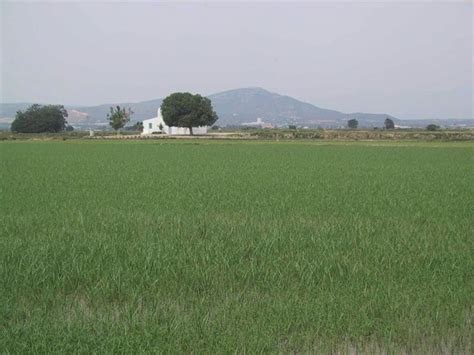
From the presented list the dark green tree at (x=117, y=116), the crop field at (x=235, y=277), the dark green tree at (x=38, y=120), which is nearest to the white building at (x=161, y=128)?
the dark green tree at (x=117, y=116)

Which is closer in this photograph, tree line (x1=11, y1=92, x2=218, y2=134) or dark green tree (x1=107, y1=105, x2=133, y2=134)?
A: tree line (x1=11, y1=92, x2=218, y2=134)

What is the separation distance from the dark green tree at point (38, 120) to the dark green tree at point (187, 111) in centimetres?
2269

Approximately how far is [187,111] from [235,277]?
8280cm

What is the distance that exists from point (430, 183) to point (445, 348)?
13.9m

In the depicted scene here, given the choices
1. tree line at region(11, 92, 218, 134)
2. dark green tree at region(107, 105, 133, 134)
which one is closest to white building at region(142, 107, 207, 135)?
tree line at region(11, 92, 218, 134)

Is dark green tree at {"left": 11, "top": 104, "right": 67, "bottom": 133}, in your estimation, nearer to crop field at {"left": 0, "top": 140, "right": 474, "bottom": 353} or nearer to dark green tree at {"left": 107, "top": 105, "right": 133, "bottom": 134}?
dark green tree at {"left": 107, "top": 105, "right": 133, "bottom": 134}

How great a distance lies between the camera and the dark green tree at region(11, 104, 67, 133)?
9212cm

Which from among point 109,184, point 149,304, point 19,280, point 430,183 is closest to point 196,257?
point 149,304

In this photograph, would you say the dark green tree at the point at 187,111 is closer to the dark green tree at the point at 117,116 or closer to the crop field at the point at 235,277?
the dark green tree at the point at 117,116

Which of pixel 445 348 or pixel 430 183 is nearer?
pixel 445 348

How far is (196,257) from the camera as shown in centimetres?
678

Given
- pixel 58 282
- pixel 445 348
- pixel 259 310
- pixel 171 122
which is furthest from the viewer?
pixel 171 122

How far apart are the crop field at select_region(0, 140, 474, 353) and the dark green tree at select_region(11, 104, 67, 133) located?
8726 cm

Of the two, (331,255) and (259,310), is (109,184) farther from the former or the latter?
(259,310)
